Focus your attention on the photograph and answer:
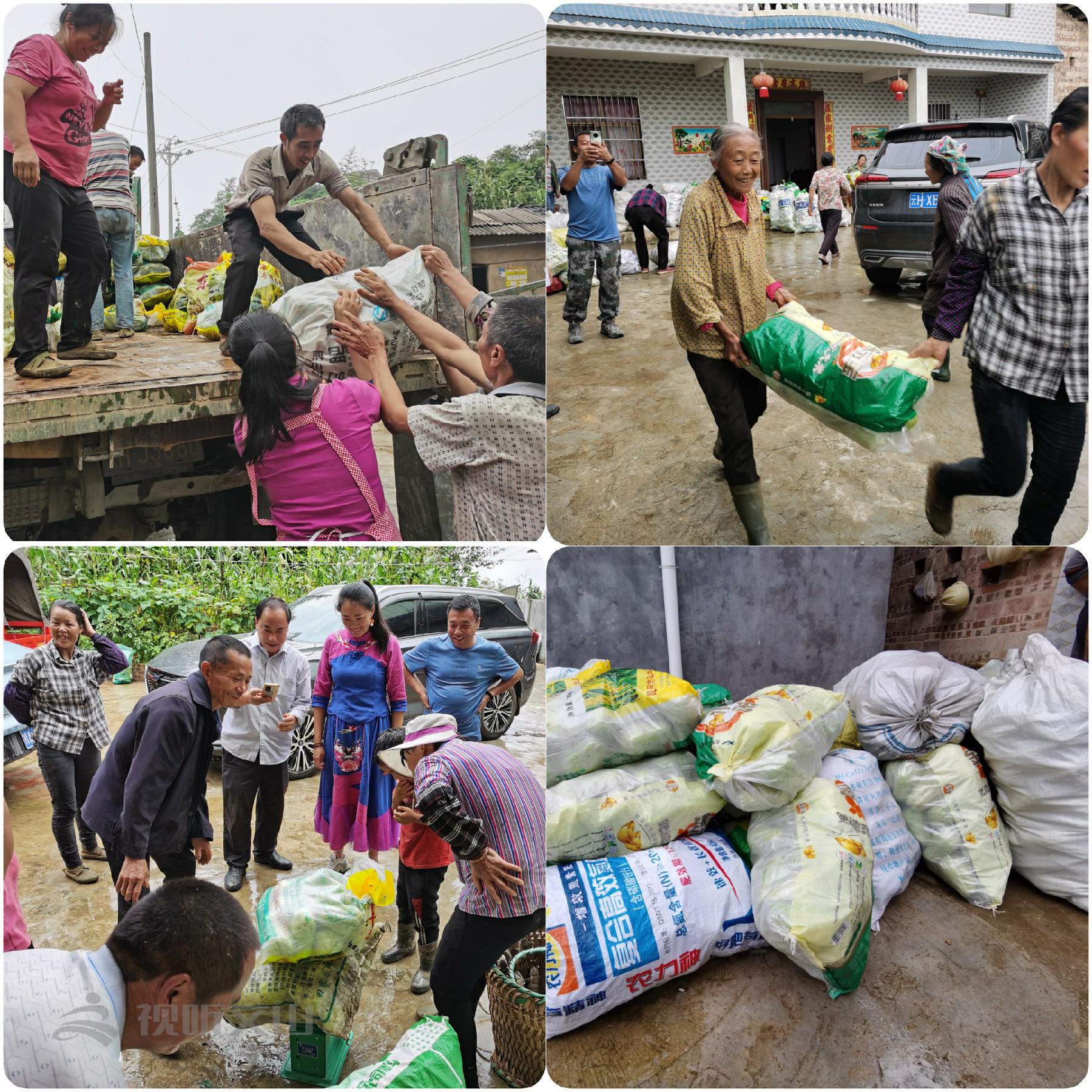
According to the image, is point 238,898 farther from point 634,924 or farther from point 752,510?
point 752,510

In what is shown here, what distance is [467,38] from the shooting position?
6.88ft

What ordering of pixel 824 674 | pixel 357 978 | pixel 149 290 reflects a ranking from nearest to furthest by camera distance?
pixel 357 978 → pixel 149 290 → pixel 824 674

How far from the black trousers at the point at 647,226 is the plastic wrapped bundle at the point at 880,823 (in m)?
5.25

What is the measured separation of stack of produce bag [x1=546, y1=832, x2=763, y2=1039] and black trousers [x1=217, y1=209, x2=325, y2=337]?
1.84 m

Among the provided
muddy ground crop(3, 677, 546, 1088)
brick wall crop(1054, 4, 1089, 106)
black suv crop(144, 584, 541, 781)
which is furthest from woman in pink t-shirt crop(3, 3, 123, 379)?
brick wall crop(1054, 4, 1089, 106)

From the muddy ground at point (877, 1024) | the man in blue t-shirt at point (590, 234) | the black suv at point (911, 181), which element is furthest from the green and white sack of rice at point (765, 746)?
the black suv at point (911, 181)

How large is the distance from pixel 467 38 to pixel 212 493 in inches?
60.7

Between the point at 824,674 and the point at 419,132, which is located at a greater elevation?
the point at 419,132

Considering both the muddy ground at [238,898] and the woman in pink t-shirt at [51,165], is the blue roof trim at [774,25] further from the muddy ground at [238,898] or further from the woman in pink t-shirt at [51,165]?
the muddy ground at [238,898]

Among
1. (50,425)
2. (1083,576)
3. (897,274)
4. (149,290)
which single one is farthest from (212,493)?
(897,274)

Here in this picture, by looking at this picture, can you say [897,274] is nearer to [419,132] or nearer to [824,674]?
[824,674]

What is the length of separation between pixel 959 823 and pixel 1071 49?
411 cm

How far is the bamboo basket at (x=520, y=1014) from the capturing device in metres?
1.90

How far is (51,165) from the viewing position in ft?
6.85
